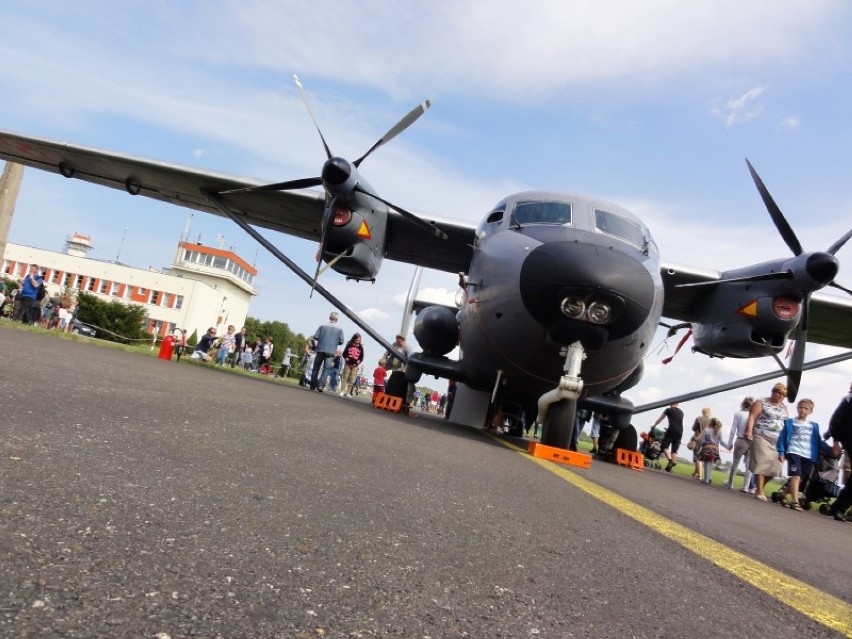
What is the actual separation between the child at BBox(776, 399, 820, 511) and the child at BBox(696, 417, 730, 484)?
141 inches

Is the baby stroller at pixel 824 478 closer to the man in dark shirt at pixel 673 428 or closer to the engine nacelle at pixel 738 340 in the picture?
the engine nacelle at pixel 738 340

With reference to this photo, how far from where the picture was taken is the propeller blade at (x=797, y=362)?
9.13 m

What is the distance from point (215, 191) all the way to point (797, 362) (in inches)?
435

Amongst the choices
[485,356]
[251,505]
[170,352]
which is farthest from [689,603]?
[170,352]

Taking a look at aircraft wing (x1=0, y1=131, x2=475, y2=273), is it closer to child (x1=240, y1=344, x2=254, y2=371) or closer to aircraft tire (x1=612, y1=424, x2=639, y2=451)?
aircraft tire (x1=612, y1=424, x2=639, y2=451)

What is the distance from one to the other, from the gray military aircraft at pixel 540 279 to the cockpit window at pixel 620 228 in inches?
0.9

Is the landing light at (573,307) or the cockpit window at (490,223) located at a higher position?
the cockpit window at (490,223)

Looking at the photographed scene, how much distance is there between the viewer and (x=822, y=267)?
8.78 meters

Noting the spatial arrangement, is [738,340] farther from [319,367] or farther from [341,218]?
[319,367]

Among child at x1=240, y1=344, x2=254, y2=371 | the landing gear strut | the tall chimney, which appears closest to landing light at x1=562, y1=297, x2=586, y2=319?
the landing gear strut

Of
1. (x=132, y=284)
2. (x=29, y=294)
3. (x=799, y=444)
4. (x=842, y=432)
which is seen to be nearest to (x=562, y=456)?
Answer: (x=842, y=432)

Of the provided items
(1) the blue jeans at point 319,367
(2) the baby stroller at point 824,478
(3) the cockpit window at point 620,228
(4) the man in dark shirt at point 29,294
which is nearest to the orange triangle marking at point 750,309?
(2) the baby stroller at point 824,478

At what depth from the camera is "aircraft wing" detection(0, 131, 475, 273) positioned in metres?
11.9

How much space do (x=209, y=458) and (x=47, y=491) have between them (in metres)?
0.95
